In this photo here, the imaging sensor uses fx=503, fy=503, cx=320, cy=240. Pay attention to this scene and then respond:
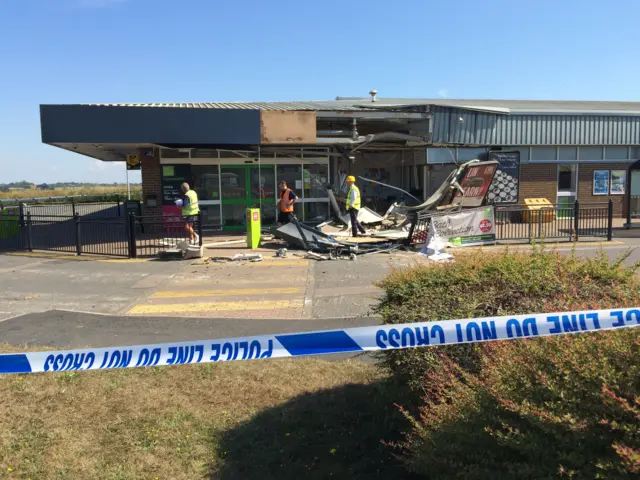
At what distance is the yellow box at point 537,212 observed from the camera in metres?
14.8

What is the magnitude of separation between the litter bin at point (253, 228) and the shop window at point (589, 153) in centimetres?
1476

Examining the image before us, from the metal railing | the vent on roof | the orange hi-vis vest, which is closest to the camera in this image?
the metal railing

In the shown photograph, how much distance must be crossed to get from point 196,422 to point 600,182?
22.1 meters

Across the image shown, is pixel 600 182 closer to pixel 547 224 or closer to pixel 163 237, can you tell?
pixel 547 224

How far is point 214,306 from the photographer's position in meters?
8.12

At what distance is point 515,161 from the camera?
66.0ft

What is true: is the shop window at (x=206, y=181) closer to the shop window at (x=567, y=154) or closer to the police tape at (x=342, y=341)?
the shop window at (x=567, y=154)

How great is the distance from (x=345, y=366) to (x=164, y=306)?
4.05m

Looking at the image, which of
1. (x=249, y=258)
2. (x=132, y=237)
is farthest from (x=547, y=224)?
(x=132, y=237)

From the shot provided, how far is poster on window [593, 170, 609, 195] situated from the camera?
2147cm

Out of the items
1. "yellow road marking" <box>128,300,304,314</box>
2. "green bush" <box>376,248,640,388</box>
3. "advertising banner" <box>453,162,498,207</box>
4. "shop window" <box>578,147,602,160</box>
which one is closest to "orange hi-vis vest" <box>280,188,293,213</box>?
"advertising banner" <box>453,162,498,207</box>

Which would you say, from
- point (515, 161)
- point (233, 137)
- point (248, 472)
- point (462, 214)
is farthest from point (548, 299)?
point (515, 161)

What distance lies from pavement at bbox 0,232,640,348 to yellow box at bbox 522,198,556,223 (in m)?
1.98

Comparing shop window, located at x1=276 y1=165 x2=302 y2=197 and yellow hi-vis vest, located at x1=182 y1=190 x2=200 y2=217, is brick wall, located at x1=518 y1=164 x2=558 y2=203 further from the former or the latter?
yellow hi-vis vest, located at x1=182 y1=190 x2=200 y2=217
